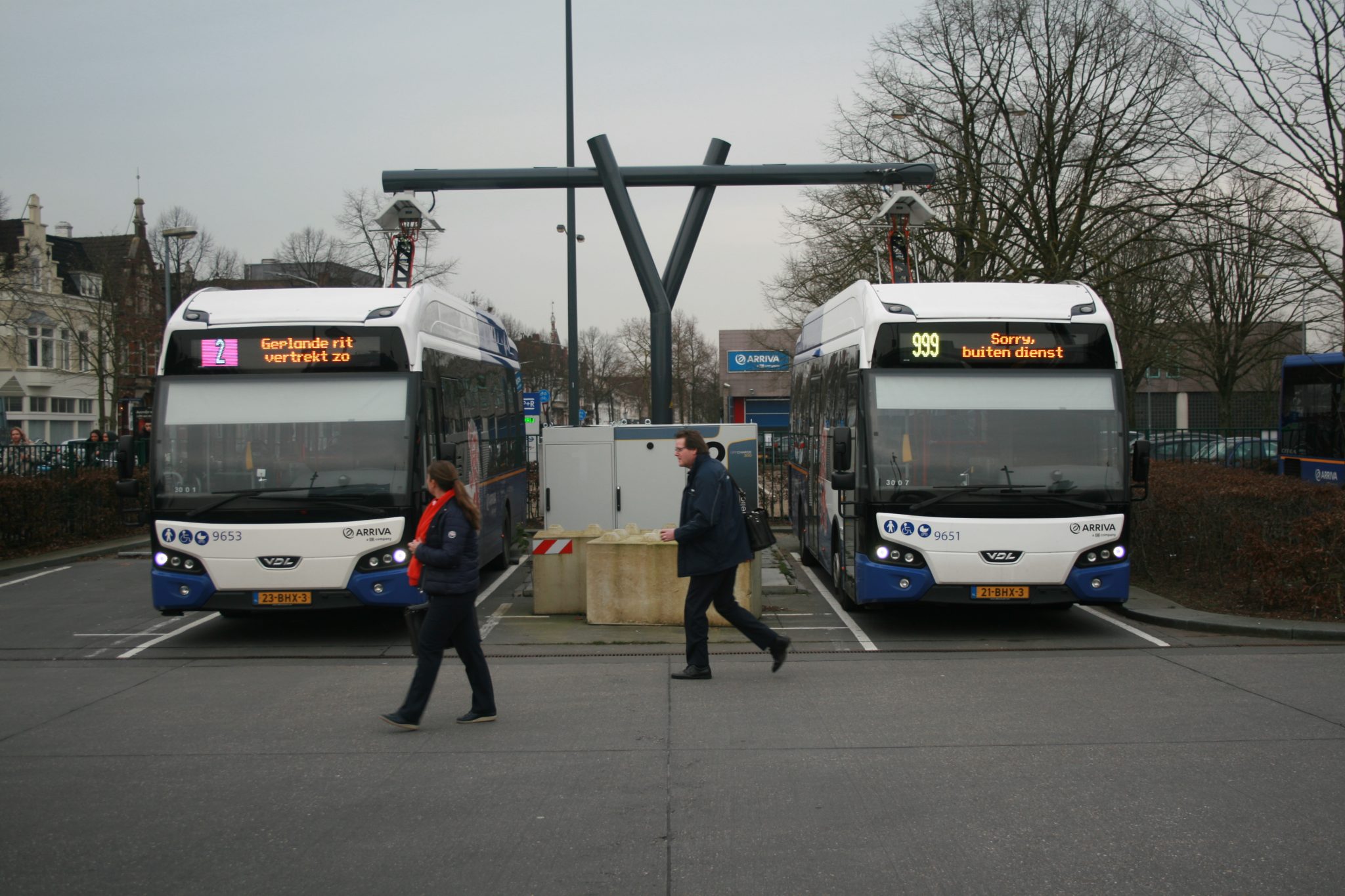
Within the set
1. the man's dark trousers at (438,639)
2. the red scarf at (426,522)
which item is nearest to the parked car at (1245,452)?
the man's dark trousers at (438,639)

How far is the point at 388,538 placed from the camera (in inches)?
400

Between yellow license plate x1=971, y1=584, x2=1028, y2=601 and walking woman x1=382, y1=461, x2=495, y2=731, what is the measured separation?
480 cm

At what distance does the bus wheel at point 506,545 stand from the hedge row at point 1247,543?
26.3 ft

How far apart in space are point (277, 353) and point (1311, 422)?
20029 mm

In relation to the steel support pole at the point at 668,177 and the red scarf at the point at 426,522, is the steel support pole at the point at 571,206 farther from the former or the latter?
the red scarf at the point at 426,522

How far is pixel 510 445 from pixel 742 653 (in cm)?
774

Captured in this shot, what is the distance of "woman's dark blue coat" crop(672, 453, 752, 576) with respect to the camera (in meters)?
8.41

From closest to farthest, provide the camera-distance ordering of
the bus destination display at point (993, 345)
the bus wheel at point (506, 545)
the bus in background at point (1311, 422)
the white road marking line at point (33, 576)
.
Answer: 1. the bus destination display at point (993, 345)
2. the white road marking line at point (33, 576)
3. the bus wheel at point (506, 545)
4. the bus in background at point (1311, 422)

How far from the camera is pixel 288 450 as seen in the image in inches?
405

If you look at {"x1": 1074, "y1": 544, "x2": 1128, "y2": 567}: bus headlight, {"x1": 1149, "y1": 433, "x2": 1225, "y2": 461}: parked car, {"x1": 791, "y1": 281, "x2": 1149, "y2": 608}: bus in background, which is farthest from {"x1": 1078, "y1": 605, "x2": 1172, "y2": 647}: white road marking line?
{"x1": 1149, "y1": 433, "x2": 1225, "y2": 461}: parked car

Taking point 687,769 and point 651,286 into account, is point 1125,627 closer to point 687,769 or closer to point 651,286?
point 687,769

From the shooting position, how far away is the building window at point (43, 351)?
201 ft

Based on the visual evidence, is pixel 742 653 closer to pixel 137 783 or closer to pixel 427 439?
pixel 427 439

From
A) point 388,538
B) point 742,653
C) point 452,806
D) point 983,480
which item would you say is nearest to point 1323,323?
point 983,480
